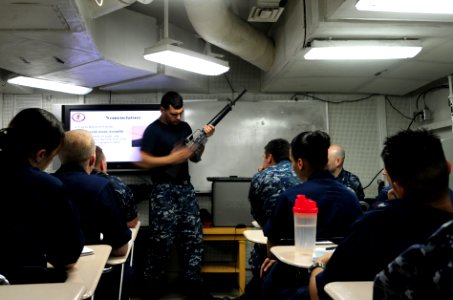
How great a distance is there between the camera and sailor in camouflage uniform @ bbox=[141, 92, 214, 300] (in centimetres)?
366

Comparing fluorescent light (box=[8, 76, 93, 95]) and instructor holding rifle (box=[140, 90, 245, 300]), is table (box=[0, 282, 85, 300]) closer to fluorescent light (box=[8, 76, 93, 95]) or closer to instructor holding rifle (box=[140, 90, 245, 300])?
instructor holding rifle (box=[140, 90, 245, 300])

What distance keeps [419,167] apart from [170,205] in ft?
9.14

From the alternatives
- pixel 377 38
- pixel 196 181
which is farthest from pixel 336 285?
pixel 196 181

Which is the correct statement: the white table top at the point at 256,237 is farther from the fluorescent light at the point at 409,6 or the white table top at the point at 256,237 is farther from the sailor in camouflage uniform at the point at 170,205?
the fluorescent light at the point at 409,6

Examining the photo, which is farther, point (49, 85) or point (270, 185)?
point (49, 85)

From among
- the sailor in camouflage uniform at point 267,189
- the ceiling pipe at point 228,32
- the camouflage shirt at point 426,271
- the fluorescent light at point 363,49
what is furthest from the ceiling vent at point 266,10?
the camouflage shirt at point 426,271

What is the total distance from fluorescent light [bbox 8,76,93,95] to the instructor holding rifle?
118 centimetres

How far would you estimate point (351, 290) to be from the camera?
110 centimetres

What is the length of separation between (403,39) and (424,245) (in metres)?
2.73

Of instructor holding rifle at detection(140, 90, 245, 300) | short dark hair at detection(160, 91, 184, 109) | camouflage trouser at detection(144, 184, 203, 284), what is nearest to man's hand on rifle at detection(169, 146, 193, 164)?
instructor holding rifle at detection(140, 90, 245, 300)

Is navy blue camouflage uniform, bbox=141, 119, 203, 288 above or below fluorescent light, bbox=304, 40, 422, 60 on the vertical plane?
below

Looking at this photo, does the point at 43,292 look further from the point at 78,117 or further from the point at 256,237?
the point at 78,117

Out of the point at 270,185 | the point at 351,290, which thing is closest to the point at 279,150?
the point at 270,185

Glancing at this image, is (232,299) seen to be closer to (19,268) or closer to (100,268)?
(100,268)
